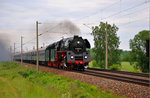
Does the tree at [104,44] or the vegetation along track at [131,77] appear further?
the tree at [104,44]

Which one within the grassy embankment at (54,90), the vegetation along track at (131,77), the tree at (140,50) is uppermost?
the tree at (140,50)

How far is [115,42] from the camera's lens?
189ft

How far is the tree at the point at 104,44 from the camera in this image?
188 feet

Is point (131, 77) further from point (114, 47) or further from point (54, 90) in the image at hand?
point (114, 47)

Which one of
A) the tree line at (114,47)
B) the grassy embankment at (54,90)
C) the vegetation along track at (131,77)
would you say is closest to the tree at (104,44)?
the tree line at (114,47)

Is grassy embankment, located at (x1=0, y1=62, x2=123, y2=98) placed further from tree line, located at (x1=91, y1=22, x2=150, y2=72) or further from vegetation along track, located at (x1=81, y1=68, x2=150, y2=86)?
tree line, located at (x1=91, y1=22, x2=150, y2=72)

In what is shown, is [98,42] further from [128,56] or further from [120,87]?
[120,87]

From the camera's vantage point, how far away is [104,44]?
58438 mm

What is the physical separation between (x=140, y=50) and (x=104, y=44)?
992 centimetres

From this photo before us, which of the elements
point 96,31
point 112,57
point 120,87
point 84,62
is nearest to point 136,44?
point 112,57

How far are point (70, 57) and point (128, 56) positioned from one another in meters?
37.6

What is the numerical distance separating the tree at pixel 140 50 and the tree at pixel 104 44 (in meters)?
4.15

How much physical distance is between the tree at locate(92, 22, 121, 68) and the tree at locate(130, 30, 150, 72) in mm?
4150

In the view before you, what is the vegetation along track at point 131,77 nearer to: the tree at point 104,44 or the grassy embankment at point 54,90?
the grassy embankment at point 54,90
